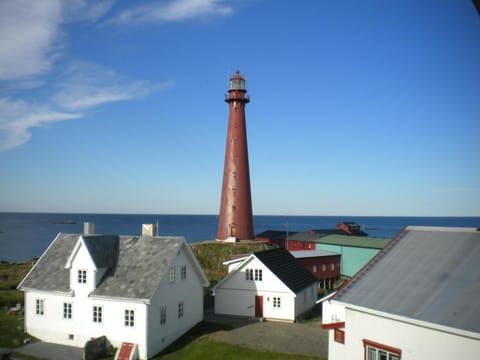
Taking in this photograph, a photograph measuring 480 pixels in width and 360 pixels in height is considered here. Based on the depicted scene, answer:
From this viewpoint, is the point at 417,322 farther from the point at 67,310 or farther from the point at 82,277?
the point at 67,310

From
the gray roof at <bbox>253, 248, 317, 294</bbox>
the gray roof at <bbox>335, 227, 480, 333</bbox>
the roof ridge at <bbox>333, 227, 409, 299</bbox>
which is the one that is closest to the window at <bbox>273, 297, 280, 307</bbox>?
the gray roof at <bbox>253, 248, 317, 294</bbox>

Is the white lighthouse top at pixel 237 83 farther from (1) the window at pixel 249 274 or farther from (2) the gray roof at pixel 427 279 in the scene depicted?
(2) the gray roof at pixel 427 279

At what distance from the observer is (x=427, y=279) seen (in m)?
13.7

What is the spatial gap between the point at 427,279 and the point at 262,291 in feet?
54.8

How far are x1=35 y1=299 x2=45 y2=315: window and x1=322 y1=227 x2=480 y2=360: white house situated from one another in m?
17.6

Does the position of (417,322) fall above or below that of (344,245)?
above

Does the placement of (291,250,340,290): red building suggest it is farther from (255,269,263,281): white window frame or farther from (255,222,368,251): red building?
(255,269,263,281): white window frame

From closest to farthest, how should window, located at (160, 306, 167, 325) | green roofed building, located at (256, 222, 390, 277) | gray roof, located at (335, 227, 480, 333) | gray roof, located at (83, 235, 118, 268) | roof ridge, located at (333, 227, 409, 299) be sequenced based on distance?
gray roof, located at (335, 227, 480, 333) → roof ridge, located at (333, 227, 409, 299) → window, located at (160, 306, 167, 325) → gray roof, located at (83, 235, 118, 268) → green roofed building, located at (256, 222, 390, 277)

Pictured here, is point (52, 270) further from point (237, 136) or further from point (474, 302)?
point (237, 136)

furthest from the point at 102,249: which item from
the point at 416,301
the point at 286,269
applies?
the point at 416,301

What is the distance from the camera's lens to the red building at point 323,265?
42.8m

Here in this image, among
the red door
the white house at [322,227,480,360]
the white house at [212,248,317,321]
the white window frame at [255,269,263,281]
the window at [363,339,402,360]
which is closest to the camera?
the white house at [322,227,480,360]

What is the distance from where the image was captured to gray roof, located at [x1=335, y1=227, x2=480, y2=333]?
12039 millimetres

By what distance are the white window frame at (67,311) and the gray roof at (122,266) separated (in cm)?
93
